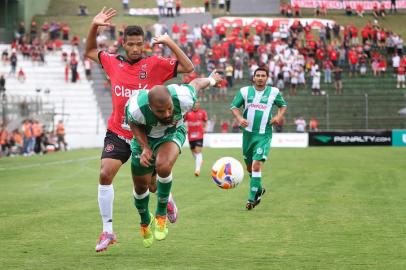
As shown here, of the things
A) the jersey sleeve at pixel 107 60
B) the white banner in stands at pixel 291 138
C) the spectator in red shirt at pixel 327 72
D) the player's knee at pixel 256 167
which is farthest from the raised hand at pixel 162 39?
the spectator in red shirt at pixel 327 72

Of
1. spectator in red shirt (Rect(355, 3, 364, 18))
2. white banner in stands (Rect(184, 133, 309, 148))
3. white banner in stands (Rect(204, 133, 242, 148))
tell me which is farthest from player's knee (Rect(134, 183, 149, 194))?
spectator in red shirt (Rect(355, 3, 364, 18))

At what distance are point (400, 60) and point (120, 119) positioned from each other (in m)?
43.8

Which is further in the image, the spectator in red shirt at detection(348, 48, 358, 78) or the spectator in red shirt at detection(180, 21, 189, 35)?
the spectator in red shirt at detection(180, 21, 189, 35)

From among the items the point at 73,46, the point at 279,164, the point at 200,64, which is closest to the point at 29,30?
the point at 73,46

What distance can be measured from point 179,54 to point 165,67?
34 centimetres

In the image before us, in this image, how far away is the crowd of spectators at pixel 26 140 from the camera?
39344 millimetres

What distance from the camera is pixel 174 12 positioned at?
201 feet

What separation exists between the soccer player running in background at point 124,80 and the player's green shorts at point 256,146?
17.9 ft

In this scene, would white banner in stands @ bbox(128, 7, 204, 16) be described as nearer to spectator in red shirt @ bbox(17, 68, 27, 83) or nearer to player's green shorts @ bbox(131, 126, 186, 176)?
spectator in red shirt @ bbox(17, 68, 27, 83)

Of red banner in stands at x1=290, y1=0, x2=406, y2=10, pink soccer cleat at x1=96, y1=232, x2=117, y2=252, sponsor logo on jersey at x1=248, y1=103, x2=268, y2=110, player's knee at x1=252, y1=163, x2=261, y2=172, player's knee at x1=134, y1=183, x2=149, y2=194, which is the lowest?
pink soccer cleat at x1=96, y1=232, x2=117, y2=252

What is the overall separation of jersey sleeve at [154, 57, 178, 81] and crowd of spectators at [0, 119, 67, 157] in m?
29.1

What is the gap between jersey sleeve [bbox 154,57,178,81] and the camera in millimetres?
10430

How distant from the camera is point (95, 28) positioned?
419 inches

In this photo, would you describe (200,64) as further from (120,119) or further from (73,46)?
(120,119)
